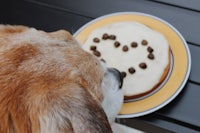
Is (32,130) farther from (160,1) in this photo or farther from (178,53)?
(160,1)

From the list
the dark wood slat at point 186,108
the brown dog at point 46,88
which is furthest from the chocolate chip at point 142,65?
the brown dog at point 46,88

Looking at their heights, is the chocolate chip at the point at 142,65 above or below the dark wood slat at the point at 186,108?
above

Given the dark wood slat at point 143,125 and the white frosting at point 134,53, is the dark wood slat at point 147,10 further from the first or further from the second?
the dark wood slat at point 143,125

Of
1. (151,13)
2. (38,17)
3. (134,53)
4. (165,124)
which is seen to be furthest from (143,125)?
(38,17)

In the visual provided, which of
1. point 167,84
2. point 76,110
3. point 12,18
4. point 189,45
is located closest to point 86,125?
point 76,110

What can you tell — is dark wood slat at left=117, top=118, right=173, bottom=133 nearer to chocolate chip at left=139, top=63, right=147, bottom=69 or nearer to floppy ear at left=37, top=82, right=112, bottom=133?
chocolate chip at left=139, top=63, right=147, bottom=69

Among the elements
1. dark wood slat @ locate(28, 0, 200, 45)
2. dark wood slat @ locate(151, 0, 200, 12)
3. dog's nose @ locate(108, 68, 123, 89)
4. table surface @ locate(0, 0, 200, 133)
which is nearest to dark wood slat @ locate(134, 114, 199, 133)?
table surface @ locate(0, 0, 200, 133)

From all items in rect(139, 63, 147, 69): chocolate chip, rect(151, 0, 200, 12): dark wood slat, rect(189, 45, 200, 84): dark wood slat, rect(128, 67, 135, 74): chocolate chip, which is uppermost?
rect(151, 0, 200, 12): dark wood slat

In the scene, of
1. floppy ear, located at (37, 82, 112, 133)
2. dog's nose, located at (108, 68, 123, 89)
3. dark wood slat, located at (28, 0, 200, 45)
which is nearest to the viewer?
floppy ear, located at (37, 82, 112, 133)

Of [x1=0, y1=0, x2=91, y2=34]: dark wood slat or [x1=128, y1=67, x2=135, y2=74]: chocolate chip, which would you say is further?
[x1=0, y1=0, x2=91, y2=34]: dark wood slat
